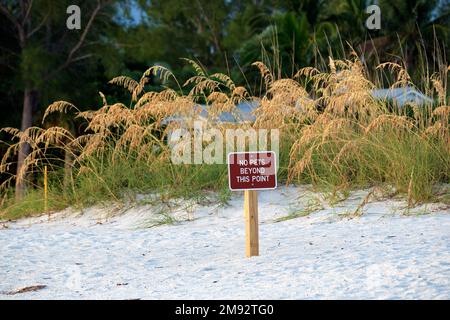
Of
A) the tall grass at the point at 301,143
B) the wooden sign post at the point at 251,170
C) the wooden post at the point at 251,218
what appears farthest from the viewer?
the tall grass at the point at 301,143

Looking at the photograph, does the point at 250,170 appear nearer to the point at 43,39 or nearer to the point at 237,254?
the point at 237,254

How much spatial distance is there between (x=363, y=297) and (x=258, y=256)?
170 cm

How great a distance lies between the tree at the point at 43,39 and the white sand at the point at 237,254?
13937mm

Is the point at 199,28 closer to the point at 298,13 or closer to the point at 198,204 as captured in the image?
the point at 298,13

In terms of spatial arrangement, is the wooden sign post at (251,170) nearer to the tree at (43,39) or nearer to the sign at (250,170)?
the sign at (250,170)

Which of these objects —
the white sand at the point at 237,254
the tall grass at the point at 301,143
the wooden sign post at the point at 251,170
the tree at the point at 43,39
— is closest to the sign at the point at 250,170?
the wooden sign post at the point at 251,170

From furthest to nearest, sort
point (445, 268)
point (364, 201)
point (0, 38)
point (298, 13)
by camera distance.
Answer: point (298, 13) → point (0, 38) → point (364, 201) → point (445, 268)

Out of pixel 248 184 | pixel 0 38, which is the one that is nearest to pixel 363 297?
pixel 248 184

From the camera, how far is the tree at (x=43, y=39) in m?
23.7

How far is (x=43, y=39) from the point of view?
2555 centimetres

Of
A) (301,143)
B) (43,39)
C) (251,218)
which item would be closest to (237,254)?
(251,218)

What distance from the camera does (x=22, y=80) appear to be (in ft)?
78.0

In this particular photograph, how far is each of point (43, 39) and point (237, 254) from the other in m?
19.5

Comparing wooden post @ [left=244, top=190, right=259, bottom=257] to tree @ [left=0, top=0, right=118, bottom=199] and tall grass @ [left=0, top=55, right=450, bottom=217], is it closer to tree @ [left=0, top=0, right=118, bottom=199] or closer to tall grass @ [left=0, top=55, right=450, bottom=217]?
tall grass @ [left=0, top=55, right=450, bottom=217]
